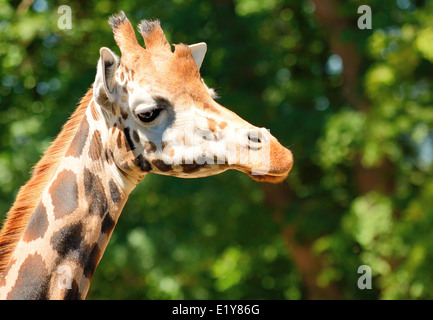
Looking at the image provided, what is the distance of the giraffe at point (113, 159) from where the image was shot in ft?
9.05

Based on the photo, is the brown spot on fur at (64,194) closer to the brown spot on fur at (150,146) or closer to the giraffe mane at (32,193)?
the giraffe mane at (32,193)

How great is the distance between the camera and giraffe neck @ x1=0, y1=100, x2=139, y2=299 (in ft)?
9.07

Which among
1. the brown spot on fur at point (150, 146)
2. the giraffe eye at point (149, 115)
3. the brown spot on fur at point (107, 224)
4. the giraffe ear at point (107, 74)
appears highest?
the giraffe ear at point (107, 74)

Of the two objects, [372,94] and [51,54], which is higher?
[51,54]

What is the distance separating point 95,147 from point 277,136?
8.08 meters

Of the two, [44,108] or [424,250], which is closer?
[424,250]

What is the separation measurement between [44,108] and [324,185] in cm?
601

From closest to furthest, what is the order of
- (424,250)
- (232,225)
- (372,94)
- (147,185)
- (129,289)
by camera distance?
(424,250), (372,94), (147,185), (232,225), (129,289)

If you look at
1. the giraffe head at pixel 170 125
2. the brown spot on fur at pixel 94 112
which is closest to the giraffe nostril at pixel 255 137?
the giraffe head at pixel 170 125

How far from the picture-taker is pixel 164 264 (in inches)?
451

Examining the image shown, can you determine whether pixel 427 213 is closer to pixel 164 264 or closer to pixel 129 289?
pixel 164 264

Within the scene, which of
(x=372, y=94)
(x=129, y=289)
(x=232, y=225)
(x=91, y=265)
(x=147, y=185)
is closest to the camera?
(x=91, y=265)

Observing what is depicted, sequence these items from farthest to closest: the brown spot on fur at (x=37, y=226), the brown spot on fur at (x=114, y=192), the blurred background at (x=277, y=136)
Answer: the blurred background at (x=277, y=136)
the brown spot on fur at (x=114, y=192)
the brown spot on fur at (x=37, y=226)

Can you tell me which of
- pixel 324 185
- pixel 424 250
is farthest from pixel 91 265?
pixel 324 185
